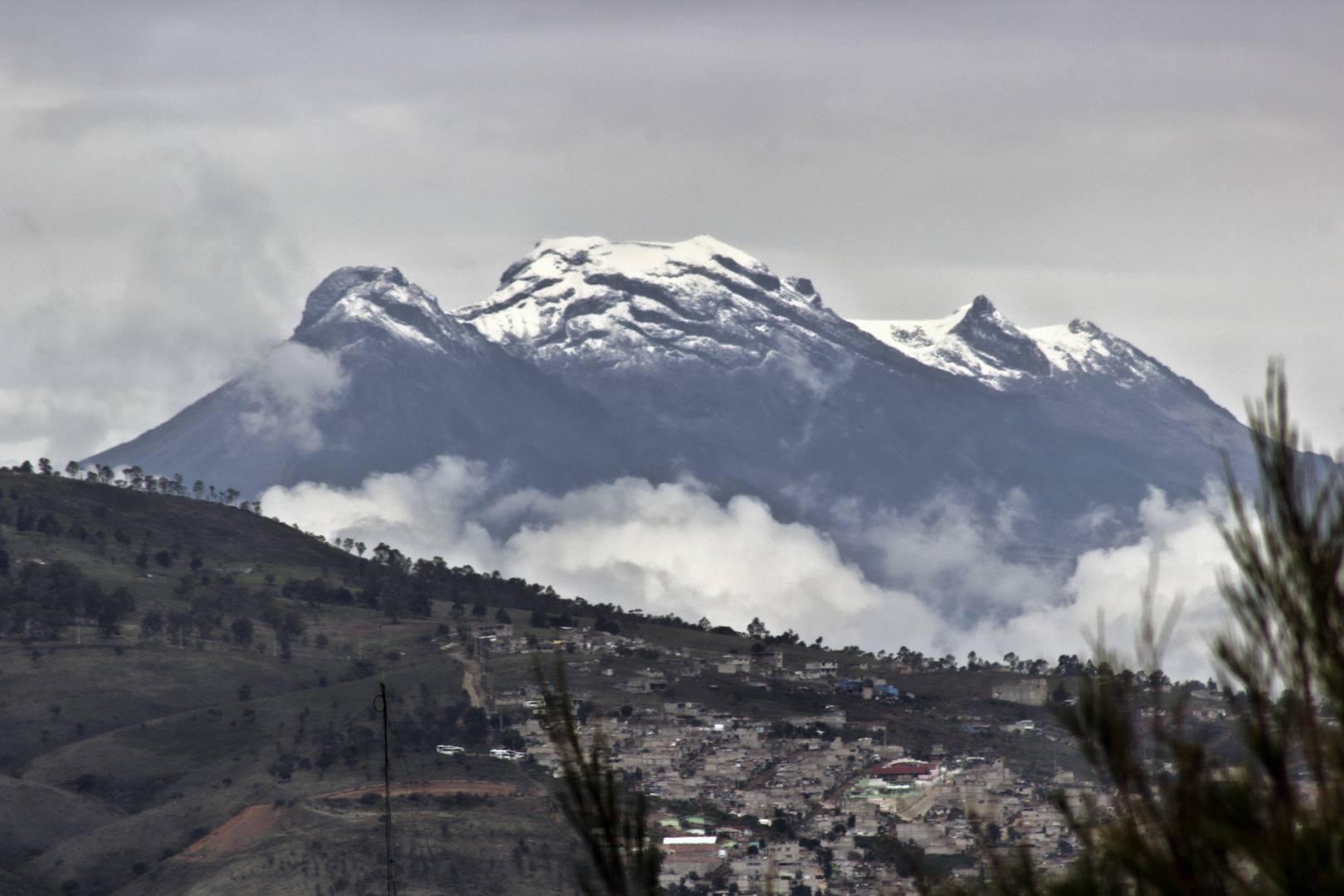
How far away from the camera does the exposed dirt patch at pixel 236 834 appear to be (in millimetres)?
130250

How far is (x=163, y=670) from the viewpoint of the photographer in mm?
174375

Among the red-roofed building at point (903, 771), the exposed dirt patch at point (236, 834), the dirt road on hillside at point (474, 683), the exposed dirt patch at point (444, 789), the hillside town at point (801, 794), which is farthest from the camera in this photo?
the dirt road on hillside at point (474, 683)

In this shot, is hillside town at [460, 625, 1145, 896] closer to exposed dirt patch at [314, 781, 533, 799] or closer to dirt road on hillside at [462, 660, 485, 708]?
dirt road on hillside at [462, 660, 485, 708]

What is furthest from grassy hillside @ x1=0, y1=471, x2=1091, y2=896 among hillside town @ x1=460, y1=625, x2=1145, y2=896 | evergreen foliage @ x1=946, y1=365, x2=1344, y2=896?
evergreen foliage @ x1=946, y1=365, x2=1344, y2=896

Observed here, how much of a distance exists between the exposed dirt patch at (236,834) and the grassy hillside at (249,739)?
37 centimetres

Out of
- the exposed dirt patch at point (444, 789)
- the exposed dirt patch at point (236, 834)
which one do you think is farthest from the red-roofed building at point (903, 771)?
the exposed dirt patch at point (236, 834)

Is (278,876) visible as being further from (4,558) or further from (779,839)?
(4,558)

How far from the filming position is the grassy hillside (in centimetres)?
12788

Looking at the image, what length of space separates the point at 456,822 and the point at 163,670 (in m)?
56.3

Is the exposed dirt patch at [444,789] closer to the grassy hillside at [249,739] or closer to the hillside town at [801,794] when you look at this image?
the grassy hillside at [249,739]

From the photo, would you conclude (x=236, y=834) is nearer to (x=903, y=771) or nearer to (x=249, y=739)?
(x=249, y=739)

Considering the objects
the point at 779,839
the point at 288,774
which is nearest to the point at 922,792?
the point at 779,839

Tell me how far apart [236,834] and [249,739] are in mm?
27550

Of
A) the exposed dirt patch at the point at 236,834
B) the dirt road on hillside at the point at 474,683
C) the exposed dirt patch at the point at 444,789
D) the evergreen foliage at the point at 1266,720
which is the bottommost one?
the exposed dirt patch at the point at 236,834
